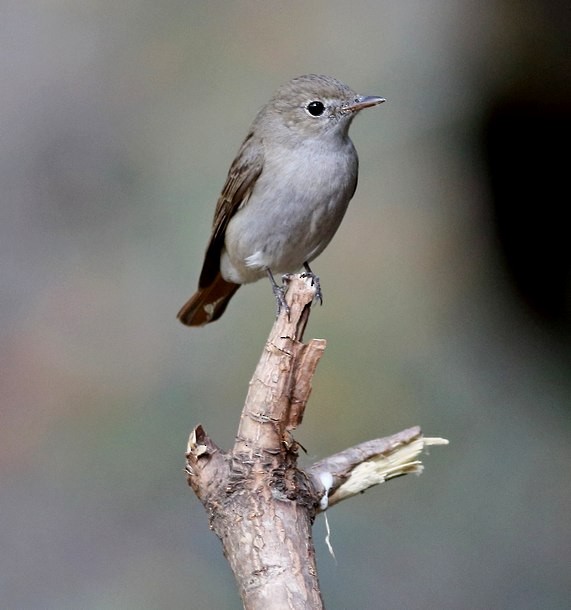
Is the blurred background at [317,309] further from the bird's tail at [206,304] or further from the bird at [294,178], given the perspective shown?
the bird at [294,178]

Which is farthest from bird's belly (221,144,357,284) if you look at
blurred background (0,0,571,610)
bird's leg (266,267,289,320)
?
blurred background (0,0,571,610)

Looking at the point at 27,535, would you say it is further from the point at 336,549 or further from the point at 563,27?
the point at 563,27

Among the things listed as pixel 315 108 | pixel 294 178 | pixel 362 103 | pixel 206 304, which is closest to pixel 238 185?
pixel 294 178

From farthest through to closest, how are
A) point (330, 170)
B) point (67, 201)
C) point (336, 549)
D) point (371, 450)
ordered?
point (67, 201) → point (336, 549) → point (330, 170) → point (371, 450)

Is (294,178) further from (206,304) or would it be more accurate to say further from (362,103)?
(206,304)

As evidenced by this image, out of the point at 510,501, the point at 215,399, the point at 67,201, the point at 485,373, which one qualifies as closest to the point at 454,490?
the point at 510,501

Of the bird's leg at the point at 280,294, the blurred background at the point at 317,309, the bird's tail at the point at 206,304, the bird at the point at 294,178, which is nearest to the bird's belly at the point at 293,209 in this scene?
the bird at the point at 294,178
